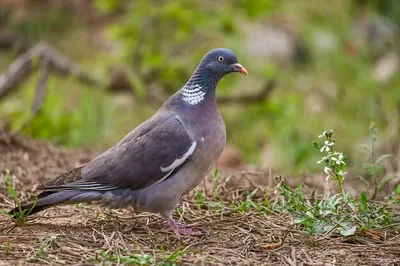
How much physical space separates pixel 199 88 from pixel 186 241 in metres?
1.00

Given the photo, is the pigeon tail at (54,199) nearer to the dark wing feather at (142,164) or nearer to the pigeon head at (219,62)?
the dark wing feather at (142,164)

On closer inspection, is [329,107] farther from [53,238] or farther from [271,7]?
[53,238]

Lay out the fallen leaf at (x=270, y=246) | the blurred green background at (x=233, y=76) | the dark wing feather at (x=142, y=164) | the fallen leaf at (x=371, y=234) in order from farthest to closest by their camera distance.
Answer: the blurred green background at (x=233, y=76)
the dark wing feather at (x=142, y=164)
the fallen leaf at (x=371, y=234)
the fallen leaf at (x=270, y=246)

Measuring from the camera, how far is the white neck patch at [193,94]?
4184 millimetres

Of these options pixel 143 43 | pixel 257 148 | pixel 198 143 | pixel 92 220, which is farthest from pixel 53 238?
pixel 257 148

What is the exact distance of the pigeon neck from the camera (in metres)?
4.20

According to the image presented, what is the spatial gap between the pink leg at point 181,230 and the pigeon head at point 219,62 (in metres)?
0.97

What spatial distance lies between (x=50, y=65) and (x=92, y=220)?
4085mm

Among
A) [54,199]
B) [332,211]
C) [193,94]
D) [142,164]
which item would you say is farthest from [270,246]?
[54,199]

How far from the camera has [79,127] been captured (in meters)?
7.99

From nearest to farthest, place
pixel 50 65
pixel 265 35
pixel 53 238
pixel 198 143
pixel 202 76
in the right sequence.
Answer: pixel 53 238 → pixel 198 143 → pixel 202 76 → pixel 50 65 → pixel 265 35

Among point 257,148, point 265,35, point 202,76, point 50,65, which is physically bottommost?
point 257,148

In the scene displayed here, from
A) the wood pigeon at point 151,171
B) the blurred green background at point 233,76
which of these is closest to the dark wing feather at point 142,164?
the wood pigeon at point 151,171

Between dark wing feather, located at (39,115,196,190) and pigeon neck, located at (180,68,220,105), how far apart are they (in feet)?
0.79
